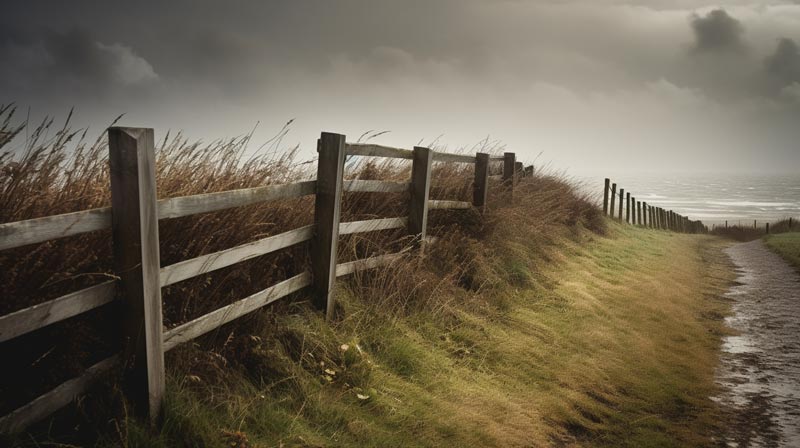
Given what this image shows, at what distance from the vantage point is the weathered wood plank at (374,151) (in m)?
4.84

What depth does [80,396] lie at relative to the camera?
2.63m

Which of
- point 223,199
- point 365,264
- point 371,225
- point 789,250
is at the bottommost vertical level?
point 365,264

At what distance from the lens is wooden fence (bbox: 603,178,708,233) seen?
19.1 meters

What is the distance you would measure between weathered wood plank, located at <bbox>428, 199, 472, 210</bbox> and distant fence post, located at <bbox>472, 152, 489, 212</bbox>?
288mm

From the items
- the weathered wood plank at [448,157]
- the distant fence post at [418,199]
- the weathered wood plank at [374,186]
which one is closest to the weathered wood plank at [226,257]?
the weathered wood plank at [374,186]

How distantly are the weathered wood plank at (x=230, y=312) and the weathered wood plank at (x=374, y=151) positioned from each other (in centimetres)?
117

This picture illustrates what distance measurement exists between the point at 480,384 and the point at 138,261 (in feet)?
9.68

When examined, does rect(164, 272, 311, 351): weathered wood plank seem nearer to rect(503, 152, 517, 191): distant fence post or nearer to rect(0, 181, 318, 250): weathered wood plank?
rect(0, 181, 318, 250): weathered wood plank

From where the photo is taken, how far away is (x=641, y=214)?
102 feet

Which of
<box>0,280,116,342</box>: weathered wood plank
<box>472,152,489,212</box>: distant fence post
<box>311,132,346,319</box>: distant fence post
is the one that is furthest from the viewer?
<box>472,152,489,212</box>: distant fence post

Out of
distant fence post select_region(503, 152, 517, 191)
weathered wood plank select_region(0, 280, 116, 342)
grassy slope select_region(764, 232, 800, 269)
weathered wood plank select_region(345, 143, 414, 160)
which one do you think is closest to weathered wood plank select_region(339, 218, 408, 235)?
weathered wood plank select_region(345, 143, 414, 160)

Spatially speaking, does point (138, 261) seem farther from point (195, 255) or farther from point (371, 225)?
point (371, 225)

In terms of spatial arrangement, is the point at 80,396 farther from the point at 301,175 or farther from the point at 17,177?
the point at 301,175

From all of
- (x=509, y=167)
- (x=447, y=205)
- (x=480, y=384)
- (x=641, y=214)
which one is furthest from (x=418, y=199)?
(x=641, y=214)
